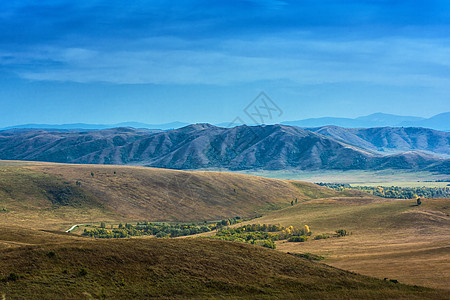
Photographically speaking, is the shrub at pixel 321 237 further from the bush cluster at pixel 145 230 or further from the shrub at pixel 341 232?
the bush cluster at pixel 145 230

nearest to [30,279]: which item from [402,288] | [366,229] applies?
[402,288]

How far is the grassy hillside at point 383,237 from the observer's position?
56375 mm

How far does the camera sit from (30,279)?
3888 centimetres

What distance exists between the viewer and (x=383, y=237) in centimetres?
10238

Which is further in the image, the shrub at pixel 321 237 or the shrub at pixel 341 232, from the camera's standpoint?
the shrub at pixel 341 232

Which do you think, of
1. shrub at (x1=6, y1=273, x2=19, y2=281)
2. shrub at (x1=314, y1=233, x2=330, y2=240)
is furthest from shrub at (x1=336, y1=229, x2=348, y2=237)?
shrub at (x1=6, y1=273, x2=19, y2=281)

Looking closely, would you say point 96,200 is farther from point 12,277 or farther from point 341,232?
point 12,277

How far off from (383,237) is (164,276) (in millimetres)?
77758

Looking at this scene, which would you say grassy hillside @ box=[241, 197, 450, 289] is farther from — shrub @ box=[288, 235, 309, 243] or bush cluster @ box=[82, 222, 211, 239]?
bush cluster @ box=[82, 222, 211, 239]

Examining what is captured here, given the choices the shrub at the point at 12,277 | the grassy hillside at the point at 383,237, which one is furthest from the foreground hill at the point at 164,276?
the grassy hillside at the point at 383,237

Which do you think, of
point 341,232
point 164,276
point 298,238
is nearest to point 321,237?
point 298,238

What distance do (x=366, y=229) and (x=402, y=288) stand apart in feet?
256

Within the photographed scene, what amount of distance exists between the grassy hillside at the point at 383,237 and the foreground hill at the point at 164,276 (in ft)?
34.5

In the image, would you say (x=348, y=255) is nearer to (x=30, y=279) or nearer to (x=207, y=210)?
(x=30, y=279)
